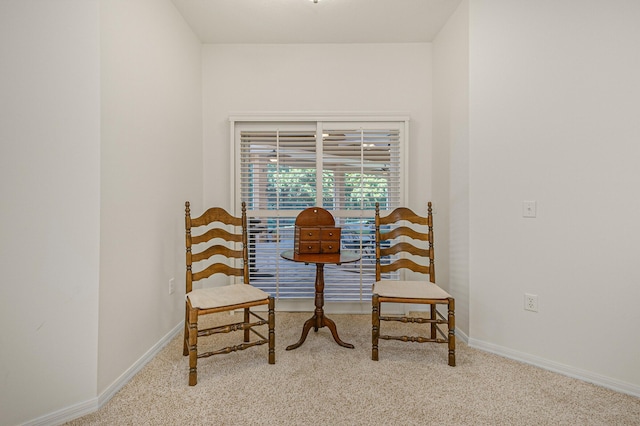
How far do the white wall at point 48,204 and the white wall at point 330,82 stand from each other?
157cm

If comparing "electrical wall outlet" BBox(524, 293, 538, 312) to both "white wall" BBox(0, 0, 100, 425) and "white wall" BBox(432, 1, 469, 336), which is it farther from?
"white wall" BBox(0, 0, 100, 425)

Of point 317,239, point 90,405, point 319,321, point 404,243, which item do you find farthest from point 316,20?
point 90,405

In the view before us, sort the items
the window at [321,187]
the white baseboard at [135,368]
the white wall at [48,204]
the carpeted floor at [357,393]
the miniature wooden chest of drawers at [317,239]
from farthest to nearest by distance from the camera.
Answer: the window at [321,187], the miniature wooden chest of drawers at [317,239], the white baseboard at [135,368], the carpeted floor at [357,393], the white wall at [48,204]

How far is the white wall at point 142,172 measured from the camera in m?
1.77

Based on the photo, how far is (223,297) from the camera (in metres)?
2.10

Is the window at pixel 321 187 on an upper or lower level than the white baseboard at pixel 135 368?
upper

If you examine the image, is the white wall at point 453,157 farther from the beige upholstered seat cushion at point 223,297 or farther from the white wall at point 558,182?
the beige upholstered seat cushion at point 223,297

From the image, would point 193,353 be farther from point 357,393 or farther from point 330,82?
point 330,82

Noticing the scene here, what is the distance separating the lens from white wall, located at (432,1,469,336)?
2486 millimetres

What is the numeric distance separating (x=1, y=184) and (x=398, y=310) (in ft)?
9.88

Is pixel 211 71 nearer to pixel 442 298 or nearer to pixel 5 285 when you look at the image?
pixel 5 285

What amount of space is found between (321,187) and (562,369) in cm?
226

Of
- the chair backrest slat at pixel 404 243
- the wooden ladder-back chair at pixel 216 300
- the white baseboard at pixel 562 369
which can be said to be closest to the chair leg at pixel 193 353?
the wooden ladder-back chair at pixel 216 300

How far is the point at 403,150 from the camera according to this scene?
3.11 m
